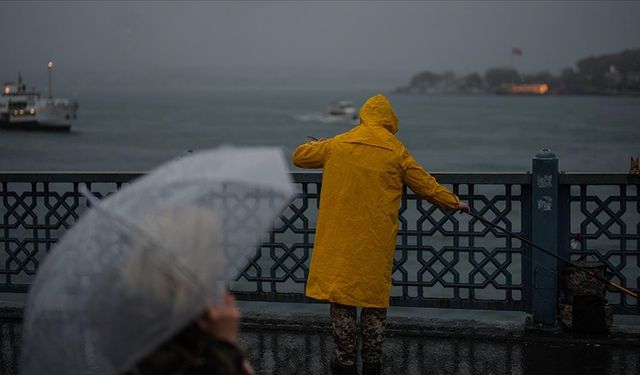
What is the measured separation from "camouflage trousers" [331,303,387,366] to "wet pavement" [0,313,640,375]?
0.47 meters

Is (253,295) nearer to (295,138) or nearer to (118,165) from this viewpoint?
(118,165)

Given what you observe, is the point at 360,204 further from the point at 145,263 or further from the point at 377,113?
the point at 145,263

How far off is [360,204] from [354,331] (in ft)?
2.61

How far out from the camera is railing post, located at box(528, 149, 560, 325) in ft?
23.9

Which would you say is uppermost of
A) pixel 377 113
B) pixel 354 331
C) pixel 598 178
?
pixel 377 113

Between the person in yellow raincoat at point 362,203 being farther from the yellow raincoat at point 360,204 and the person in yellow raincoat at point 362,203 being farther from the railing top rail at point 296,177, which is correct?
the railing top rail at point 296,177

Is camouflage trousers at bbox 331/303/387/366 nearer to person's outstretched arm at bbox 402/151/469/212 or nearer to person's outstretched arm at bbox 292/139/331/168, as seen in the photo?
person's outstretched arm at bbox 402/151/469/212

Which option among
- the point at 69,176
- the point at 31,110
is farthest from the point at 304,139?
the point at 69,176

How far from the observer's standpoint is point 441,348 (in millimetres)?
7156

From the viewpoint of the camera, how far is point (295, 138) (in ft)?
403

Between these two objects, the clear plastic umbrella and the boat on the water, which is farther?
the boat on the water

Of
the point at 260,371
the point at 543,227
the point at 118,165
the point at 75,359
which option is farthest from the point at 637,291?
the point at 118,165

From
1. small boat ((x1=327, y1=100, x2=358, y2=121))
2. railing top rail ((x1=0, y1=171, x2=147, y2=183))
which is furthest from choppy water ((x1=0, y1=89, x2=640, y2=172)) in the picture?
railing top rail ((x1=0, y1=171, x2=147, y2=183))

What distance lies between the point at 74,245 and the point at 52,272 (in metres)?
0.11
